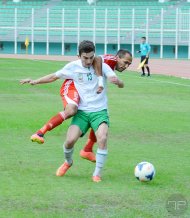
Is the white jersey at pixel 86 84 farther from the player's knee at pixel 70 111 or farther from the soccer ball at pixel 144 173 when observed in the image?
the soccer ball at pixel 144 173

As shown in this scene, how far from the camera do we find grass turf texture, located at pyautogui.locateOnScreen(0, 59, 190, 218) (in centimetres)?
859

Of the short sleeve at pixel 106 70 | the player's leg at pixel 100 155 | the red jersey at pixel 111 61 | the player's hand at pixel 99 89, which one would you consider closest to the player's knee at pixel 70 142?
the player's leg at pixel 100 155

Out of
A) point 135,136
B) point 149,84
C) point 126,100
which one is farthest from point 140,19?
point 135,136

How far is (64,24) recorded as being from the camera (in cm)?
7525

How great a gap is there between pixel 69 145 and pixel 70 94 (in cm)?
66

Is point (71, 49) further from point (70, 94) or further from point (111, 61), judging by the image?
point (70, 94)

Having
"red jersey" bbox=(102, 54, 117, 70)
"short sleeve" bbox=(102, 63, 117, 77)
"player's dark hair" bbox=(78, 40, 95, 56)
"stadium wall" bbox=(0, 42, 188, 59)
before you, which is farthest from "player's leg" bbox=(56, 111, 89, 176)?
"stadium wall" bbox=(0, 42, 188, 59)

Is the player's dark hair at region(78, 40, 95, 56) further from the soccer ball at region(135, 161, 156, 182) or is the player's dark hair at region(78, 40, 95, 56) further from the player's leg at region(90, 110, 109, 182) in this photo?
the soccer ball at region(135, 161, 156, 182)

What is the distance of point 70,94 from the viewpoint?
35.0 ft

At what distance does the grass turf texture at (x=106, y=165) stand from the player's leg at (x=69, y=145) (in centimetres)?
12

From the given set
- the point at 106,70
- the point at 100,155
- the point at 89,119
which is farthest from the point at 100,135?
the point at 106,70

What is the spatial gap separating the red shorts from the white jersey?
0.21 ft

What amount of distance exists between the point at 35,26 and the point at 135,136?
6144 cm

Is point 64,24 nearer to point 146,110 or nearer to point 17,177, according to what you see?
point 146,110
